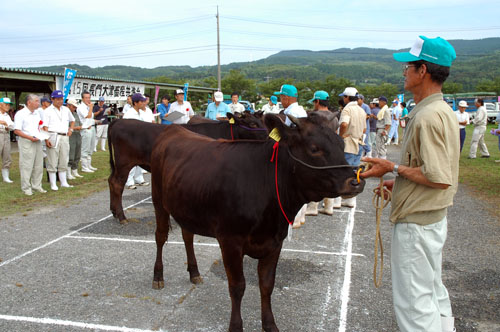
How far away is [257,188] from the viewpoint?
3.28 m

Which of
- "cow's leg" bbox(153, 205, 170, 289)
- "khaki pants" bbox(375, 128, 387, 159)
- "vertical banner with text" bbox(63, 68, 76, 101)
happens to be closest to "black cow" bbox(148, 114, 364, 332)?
"cow's leg" bbox(153, 205, 170, 289)

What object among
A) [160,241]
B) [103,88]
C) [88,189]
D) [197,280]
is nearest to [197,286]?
[197,280]

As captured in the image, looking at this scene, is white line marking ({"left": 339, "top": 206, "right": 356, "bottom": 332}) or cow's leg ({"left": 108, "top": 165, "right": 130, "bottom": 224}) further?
cow's leg ({"left": 108, "top": 165, "right": 130, "bottom": 224})

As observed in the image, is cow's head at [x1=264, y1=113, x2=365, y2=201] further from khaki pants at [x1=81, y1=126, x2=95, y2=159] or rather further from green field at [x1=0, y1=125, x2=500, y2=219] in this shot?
khaki pants at [x1=81, y1=126, x2=95, y2=159]

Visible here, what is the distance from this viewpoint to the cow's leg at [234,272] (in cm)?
331

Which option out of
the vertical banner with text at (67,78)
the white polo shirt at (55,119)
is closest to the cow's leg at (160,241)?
the white polo shirt at (55,119)

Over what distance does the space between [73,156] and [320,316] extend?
32.7 ft

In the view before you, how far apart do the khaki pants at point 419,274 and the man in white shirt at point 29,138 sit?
30.3 ft

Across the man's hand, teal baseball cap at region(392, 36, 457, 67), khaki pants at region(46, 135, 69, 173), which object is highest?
teal baseball cap at region(392, 36, 457, 67)

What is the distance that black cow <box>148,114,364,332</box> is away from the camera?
2.98m

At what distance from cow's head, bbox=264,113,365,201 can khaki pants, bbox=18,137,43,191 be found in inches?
327

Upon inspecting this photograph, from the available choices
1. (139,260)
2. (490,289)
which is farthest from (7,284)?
(490,289)

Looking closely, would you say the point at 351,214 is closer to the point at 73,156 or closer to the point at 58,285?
the point at 58,285

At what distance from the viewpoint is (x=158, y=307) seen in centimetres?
409
